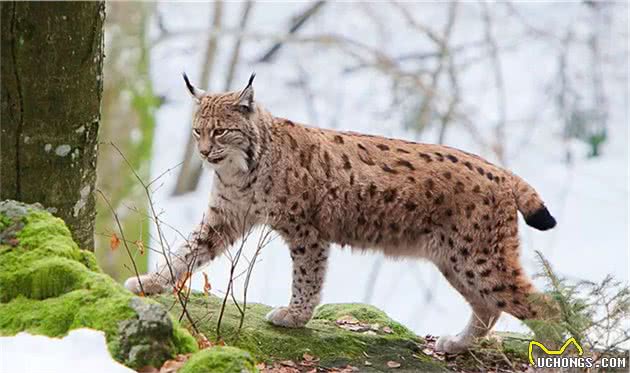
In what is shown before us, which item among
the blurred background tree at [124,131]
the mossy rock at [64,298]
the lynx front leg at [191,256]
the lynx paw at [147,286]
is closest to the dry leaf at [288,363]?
the lynx front leg at [191,256]

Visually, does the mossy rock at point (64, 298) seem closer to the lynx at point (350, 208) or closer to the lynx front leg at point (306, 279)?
the lynx at point (350, 208)

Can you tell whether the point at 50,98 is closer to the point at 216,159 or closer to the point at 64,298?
the point at 64,298

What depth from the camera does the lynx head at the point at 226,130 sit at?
587cm

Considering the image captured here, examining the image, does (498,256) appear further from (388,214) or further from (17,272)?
(17,272)

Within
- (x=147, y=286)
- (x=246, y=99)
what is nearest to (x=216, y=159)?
(x=246, y=99)

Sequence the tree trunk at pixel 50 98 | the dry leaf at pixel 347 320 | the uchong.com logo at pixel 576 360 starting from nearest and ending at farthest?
the tree trunk at pixel 50 98
the uchong.com logo at pixel 576 360
the dry leaf at pixel 347 320

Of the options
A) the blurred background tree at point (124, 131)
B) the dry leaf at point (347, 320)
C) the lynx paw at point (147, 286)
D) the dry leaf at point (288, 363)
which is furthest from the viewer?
the blurred background tree at point (124, 131)

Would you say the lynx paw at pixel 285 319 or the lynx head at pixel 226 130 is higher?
the lynx head at pixel 226 130

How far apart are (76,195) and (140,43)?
18.7ft

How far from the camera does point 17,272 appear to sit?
4367 mm

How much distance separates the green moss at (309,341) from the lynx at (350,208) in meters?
0.16

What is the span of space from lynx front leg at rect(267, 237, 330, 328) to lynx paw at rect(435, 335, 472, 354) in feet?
2.48

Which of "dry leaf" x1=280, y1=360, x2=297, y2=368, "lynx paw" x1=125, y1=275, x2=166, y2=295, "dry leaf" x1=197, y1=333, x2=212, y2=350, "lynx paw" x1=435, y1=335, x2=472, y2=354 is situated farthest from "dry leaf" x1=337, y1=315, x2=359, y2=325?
"dry leaf" x1=197, y1=333, x2=212, y2=350

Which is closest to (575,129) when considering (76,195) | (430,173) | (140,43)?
(140,43)
